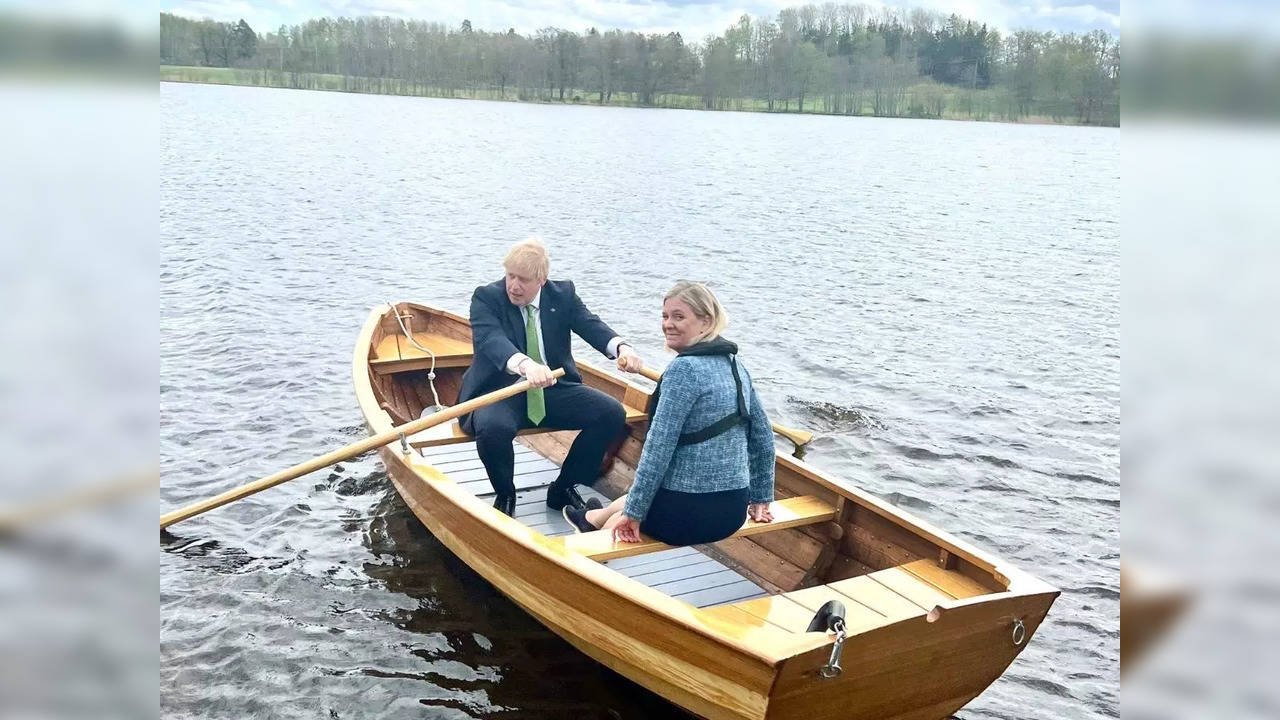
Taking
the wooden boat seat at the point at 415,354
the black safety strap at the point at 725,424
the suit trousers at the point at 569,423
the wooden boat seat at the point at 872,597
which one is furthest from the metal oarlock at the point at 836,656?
the wooden boat seat at the point at 415,354

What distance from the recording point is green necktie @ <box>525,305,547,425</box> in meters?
6.82

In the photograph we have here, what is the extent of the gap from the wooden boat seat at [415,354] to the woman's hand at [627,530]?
4417 millimetres

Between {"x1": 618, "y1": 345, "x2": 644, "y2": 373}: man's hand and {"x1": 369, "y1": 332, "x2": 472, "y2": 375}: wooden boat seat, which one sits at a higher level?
{"x1": 618, "y1": 345, "x2": 644, "y2": 373}: man's hand

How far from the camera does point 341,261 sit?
68.0ft

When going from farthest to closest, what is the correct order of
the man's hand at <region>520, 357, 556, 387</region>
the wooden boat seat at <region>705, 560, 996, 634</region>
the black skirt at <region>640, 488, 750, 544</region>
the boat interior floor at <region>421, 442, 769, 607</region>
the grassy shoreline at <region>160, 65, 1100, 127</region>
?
the grassy shoreline at <region>160, 65, 1100, 127</region>, the man's hand at <region>520, 357, 556, 387</region>, the boat interior floor at <region>421, 442, 769, 607</region>, the black skirt at <region>640, 488, 750, 544</region>, the wooden boat seat at <region>705, 560, 996, 634</region>

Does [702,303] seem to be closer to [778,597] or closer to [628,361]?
[778,597]

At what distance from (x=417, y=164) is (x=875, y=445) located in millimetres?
33002

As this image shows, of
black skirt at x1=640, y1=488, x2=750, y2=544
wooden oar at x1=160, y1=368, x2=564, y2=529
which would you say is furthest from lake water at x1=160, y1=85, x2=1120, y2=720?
black skirt at x1=640, y1=488, x2=750, y2=544

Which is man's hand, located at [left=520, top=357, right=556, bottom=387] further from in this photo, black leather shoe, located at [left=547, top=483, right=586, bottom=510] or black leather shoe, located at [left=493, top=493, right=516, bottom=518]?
black leather shoe, located at [left=547, top=483, right=586, bottom=510]

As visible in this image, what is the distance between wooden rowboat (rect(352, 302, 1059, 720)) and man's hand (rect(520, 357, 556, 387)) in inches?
33.6

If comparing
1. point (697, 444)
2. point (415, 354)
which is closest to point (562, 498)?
point (697, 444)

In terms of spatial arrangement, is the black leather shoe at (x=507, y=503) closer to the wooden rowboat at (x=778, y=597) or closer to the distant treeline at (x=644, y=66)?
the wooden rowboat at (x=778, y=597)
